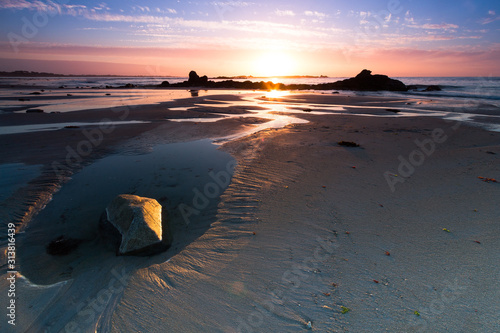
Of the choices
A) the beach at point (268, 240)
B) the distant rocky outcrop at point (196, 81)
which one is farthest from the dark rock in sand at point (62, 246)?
the distant rocky outcrop at point (196, 81)

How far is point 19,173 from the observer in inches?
329

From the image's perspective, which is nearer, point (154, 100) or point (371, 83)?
point (154, 100)

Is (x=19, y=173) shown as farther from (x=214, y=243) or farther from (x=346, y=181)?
(x=346, y=181)

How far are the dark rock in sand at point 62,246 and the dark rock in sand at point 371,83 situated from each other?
2887 inches

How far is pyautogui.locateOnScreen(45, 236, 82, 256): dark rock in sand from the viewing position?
4954mm

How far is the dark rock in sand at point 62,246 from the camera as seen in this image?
195 inches

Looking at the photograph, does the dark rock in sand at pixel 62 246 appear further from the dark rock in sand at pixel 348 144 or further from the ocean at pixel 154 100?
the ocean at pixel 154 100

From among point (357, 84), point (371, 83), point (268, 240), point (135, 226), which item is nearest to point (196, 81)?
point (357, 84)

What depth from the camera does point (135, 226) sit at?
16.4ft

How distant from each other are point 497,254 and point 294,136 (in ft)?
32.8

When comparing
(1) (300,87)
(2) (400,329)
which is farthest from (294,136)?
(1) (300,87)

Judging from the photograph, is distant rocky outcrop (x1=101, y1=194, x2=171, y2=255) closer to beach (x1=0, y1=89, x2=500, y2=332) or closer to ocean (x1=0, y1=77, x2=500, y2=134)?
beach (x1=0, y1=89, x2=500, y2=332)

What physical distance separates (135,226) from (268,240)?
2.72m

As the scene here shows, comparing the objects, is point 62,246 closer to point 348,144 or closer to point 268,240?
point 268,240
